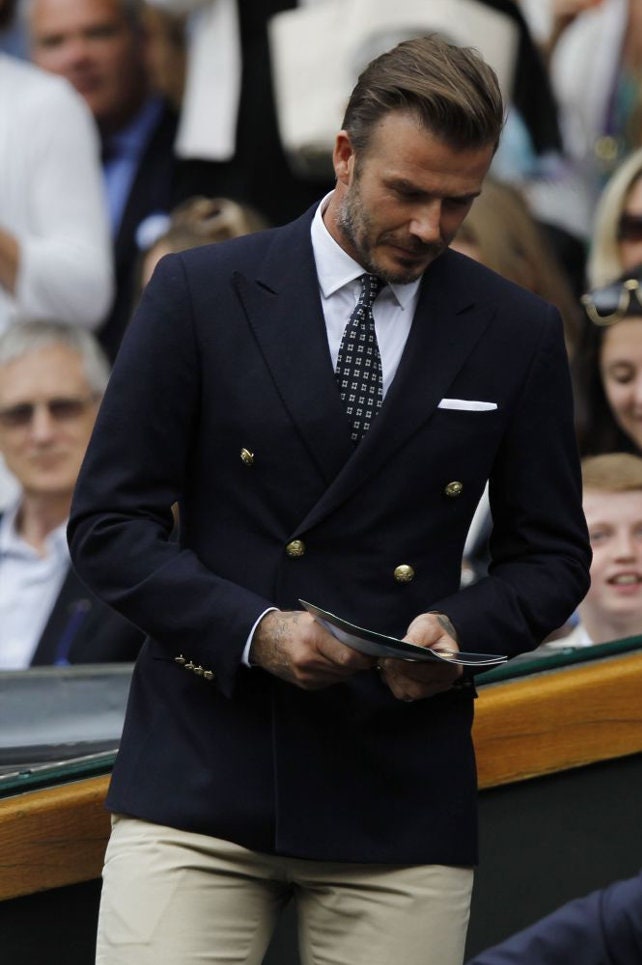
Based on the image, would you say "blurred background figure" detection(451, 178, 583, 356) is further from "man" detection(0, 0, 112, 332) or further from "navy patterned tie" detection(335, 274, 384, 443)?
"navy patterned tie" detection(335, 274, 384, 443)

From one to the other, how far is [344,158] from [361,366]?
0.30 metres

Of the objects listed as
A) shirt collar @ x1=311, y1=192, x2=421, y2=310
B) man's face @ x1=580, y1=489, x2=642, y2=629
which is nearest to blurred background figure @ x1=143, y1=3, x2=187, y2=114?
man's face @ x1=580, y1=489, x2=642, y2=629

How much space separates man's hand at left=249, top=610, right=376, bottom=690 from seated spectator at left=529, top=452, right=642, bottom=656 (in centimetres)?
231

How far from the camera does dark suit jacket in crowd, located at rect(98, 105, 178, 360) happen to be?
6402 millimetres

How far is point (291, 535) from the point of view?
9.05 feet

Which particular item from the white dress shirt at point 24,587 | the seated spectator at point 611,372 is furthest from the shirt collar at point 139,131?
the seated spectator at point 611,372

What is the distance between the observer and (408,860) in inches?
109

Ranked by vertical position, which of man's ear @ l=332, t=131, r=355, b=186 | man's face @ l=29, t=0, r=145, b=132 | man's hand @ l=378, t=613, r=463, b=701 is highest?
man's ear @ l=332, t=131, r=355, b=186

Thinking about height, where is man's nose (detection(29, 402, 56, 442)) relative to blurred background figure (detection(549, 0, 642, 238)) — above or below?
below

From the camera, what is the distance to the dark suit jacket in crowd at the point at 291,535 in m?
2.73

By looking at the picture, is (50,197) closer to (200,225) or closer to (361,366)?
(200,225)

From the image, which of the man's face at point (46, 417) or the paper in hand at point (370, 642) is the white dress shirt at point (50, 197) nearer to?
the man's face at point (46, 417)

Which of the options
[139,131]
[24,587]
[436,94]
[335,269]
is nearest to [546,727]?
[335,269]

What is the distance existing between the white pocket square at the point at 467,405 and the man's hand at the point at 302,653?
399 millimetres
